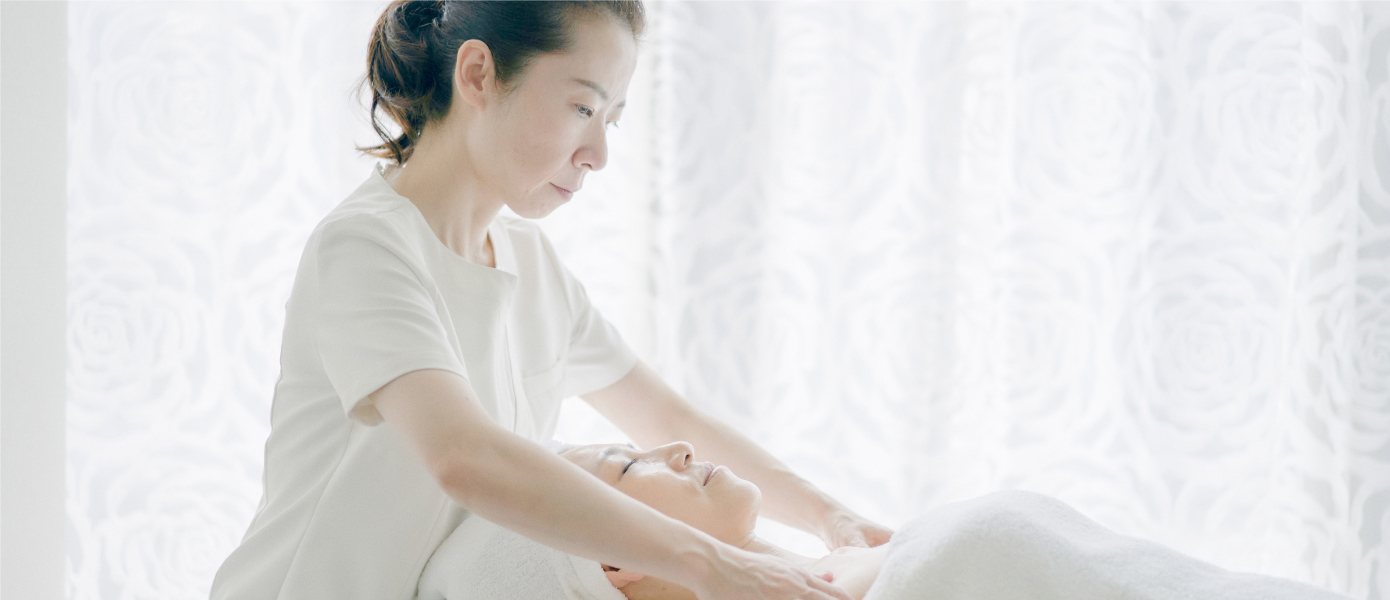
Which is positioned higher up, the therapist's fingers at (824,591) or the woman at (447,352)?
the woman at (447,352)

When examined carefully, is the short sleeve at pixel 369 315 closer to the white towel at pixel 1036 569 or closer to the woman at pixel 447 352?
the woman at pixel 447 352

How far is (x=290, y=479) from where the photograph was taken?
104cm

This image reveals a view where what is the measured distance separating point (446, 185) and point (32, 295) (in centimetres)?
114

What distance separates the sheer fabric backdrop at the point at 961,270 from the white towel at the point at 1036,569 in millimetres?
976

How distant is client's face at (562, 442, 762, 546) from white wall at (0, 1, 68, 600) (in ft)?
4.00

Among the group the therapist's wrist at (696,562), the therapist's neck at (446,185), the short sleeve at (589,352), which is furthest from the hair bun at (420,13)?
the therapist's wrist at (696,562)

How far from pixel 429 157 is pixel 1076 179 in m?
1.38

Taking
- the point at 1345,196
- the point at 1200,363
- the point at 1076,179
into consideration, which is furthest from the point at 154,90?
the point at 1345,196

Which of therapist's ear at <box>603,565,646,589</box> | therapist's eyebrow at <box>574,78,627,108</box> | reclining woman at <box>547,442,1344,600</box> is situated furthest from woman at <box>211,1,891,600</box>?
therapist's ear at <box>603,565,646,589</box>

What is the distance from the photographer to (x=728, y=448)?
1.35 m

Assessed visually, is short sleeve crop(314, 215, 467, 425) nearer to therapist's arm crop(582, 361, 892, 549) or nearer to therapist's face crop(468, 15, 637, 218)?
therapist's face crop(468, 15, 637, 218)

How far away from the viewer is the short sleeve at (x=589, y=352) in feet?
4.41

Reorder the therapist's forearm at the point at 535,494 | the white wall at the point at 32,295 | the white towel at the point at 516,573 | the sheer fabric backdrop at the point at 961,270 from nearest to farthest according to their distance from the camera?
the therapist's forearm at the point at 535,494 → the white towel at the point at 516,573 → the white wall at the point at 32,295 → the sheer fabric backdrop at the point at 961,270

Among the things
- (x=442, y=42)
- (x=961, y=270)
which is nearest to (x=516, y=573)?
(x=442, y=42)
